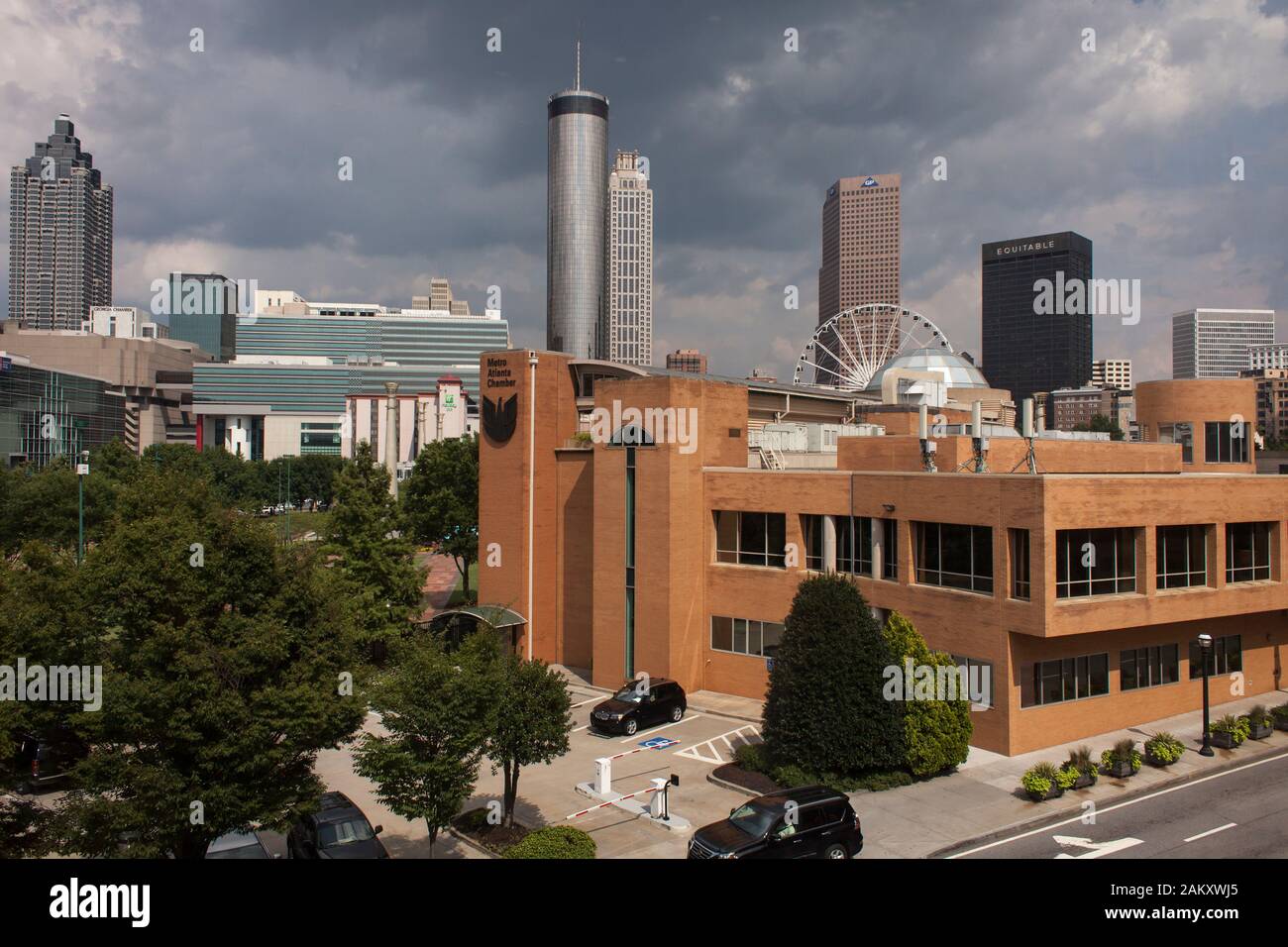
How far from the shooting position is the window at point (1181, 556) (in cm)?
2459

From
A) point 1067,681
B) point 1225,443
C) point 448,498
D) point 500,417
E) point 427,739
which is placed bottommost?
point 1067,681

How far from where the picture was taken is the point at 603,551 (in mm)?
31500

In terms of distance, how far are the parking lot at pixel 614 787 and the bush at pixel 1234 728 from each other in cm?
1242

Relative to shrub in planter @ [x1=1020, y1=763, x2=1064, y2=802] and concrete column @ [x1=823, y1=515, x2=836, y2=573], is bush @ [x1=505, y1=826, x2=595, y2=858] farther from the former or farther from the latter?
concrete column @ [x1=823, y1=515, x2=836, y2=573]

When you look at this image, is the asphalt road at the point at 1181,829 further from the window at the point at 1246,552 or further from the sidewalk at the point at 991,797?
the window at the point at 1246,552

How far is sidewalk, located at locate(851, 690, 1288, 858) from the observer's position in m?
17.8

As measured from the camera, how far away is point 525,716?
55.9ft

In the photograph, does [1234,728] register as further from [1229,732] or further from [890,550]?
[890,550]

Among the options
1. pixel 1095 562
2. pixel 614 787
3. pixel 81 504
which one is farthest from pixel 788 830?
pixel 81 504

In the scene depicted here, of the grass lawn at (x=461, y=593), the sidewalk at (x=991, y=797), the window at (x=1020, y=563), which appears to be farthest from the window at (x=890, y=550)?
the grass lawn at (x=461, y=593)

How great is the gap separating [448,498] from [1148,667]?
3298 centimetres

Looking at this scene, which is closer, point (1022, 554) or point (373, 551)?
point (1022, 554)
